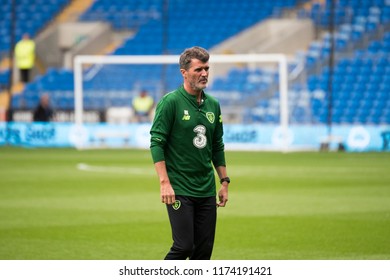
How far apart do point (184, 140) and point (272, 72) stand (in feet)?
91.4

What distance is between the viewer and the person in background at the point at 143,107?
Result: 33219 millimetres

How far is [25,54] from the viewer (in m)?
38.0

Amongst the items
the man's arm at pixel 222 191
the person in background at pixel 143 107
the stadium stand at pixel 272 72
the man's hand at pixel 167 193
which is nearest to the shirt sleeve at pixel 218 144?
the man's arm at pixel 222 191

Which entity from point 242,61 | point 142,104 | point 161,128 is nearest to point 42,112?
point 142,104

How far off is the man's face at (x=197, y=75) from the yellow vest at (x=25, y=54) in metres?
30.0

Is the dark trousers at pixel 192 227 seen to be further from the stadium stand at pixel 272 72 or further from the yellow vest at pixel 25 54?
the yellow vest at pixel 25 54

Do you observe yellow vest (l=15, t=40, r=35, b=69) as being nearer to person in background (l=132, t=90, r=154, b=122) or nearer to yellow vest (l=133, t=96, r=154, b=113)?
person in background (l=132, t=90, r=154, b=122)

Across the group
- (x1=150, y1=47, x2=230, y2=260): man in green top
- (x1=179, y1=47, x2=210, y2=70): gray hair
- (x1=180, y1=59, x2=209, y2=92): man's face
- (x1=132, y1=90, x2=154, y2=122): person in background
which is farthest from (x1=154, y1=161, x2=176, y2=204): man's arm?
(x1=132, y1=90, x2=154, y2=122): person in background

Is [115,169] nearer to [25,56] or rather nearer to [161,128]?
[161,128]

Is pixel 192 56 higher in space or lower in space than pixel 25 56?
lower

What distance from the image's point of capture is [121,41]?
41469 millimetres

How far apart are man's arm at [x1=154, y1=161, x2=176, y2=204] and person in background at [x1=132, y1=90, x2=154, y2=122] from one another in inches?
989
